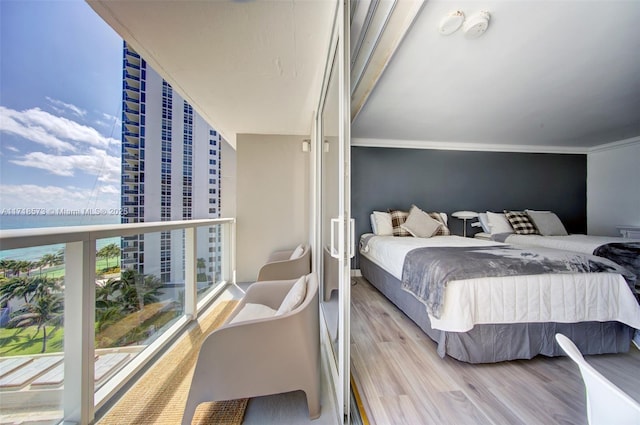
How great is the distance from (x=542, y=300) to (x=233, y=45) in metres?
2.96

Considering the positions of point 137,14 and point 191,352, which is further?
point 191,352

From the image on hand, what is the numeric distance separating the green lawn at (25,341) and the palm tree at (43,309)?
0.02m

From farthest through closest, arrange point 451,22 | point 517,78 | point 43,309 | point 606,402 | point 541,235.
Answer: point 541,235, point 517,78, point 451,22, point 43,309, point 606,402

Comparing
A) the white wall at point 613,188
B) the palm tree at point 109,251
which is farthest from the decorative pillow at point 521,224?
the palm tree at point 109,251

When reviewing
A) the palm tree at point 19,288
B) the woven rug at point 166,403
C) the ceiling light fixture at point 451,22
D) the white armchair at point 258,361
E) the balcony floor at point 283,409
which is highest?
the ceiling light fixture at point 451,22

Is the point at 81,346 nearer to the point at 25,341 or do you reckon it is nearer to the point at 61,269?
the point at 25,341

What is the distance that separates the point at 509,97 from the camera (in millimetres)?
2594

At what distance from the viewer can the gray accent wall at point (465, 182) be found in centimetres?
401

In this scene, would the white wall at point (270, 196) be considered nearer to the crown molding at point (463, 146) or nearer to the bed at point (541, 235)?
the crown molding at point (463, 146)

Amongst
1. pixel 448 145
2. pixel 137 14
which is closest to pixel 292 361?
pixel 137 14

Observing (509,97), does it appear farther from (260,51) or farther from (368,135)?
(260,51)

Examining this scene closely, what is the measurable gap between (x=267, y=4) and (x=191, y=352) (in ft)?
8.28

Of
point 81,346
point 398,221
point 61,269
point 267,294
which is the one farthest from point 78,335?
point 398,221

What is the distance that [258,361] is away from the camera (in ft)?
3.79
